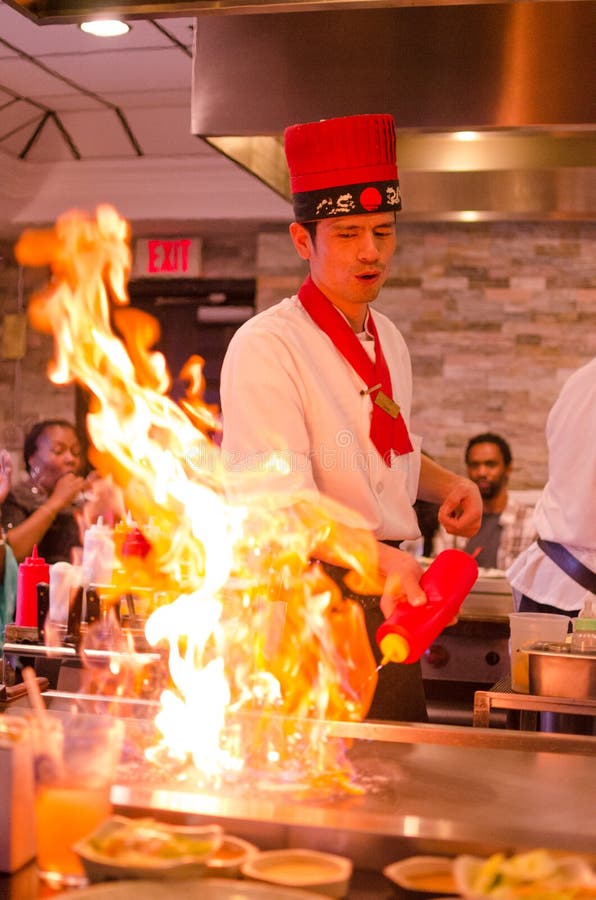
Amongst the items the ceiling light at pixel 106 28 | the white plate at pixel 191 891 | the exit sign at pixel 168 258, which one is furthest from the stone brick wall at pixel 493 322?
the white plate at pixel 191 891

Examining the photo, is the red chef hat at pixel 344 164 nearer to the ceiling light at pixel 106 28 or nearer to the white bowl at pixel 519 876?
the white bowl at pixel 519 876

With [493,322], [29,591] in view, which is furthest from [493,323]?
[29,591]

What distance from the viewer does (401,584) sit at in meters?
1.86

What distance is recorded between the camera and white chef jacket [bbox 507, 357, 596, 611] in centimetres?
329

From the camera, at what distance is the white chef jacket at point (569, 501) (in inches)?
130

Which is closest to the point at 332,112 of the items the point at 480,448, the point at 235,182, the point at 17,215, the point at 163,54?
the point at 163,54

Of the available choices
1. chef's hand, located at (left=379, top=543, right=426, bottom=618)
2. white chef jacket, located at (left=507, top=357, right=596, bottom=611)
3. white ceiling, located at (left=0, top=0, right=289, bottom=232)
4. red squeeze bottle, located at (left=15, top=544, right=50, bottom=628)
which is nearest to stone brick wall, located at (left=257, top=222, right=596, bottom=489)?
white ceiling, located at (left=0, top=0, right=289, bottom=232)

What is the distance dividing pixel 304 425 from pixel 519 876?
4.17 ft

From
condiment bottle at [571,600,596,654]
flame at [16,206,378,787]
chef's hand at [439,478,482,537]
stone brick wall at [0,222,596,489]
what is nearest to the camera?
flame at [16,206,378,787]

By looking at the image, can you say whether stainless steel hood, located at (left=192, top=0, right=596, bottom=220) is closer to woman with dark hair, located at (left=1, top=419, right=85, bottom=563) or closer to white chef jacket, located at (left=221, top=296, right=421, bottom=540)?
white chef jacket, located at (left=221, top=296, right=421, bottom=540)

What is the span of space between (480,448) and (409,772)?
477 cm

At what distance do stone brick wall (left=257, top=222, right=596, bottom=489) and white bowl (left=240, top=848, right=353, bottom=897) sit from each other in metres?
5.96

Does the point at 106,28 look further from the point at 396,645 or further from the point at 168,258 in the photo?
the point at 396,645

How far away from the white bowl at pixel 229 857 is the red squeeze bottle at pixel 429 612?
1.76 ft
